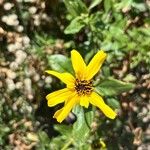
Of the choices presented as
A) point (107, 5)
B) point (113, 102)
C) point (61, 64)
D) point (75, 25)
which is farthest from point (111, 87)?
point (107, 5)

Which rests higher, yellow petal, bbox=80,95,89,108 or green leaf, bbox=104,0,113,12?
green leaf, bbox=104,0,113,12

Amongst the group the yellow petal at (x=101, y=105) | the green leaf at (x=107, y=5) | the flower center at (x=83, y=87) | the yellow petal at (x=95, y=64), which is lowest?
the yellow petal at (x=101, y=105)

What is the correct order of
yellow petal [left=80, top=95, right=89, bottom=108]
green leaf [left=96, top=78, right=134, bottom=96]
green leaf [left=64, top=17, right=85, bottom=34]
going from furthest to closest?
green leaf [left=64, top=17, right=85, bottom=34] < green leaf [left=96, top=78, right=134, bottom=96] < yellow petal [left=80, top=95, right=89, bottom=108]

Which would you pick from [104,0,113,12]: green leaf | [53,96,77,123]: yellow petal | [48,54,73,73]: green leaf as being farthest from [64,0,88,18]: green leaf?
[53,96,77,123]: yellow petal

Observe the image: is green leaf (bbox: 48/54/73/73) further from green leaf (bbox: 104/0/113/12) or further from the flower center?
green leaf (bbox: 104/0/113/12)

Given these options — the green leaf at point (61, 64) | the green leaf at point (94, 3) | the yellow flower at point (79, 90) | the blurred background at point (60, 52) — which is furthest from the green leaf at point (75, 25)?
the yellow flower at point (79, 90)

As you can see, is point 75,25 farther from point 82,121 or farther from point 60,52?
point 82,121

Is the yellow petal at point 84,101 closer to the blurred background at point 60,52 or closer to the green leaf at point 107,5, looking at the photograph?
the blurred background at point 60,52

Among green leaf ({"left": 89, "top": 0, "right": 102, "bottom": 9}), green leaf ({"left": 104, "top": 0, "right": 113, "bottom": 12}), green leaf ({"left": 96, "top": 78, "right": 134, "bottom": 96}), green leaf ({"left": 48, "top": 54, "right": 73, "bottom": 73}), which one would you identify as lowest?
green leaf ({"left": 96, "top": 78, "right": 134, "bottom": 96})
